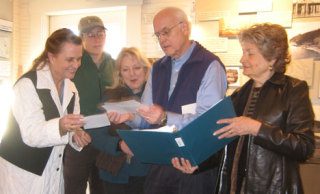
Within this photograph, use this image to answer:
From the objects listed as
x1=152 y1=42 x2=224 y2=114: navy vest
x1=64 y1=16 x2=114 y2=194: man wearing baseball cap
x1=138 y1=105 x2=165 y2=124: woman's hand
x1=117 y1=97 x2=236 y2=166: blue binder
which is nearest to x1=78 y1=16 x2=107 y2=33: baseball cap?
x1=64 y1=16 x2=114 y2=194: man wearing baseball cap

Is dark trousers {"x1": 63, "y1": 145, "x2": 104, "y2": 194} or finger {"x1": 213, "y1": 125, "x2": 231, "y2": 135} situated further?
dark trousers {"x1": 63, "y1": 145, "x2": 104, "y2": 194}

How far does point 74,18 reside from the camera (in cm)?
414

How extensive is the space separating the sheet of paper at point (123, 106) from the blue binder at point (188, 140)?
0.21m

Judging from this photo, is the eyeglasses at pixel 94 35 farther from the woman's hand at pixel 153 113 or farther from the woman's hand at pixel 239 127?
the woman's hand at pixel 239 127

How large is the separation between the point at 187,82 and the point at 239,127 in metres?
Result: 0.45

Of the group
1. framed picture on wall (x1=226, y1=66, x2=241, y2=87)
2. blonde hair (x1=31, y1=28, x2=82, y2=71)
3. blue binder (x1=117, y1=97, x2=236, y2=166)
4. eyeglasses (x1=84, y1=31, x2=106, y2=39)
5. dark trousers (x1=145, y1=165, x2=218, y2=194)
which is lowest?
dark trousers (x1=145, y1=165, x2=218, y2=194)

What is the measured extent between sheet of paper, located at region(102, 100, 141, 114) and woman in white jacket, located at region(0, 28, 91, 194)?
17 centimetres

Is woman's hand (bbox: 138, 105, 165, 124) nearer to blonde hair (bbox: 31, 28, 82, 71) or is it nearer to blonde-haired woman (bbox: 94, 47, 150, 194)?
blonde-haired woman (bbox: 94, 47, 150, 194)

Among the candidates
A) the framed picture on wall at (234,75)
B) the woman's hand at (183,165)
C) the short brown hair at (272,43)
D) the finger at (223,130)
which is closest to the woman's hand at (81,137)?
the woman's hand at (183,165)

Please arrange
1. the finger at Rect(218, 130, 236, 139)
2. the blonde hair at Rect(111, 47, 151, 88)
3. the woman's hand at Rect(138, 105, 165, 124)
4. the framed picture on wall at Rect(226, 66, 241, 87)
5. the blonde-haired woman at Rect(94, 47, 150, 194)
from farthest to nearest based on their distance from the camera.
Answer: the framed picture on wall at Rect(226, 66, 241, 87) < the blonde hair at Rect(111, 47, 151, 88) < the blonde-haired woman at Rect(94, 47, 150, 194) < the woman's hand at Rect(138, 105, 165, 124) < the finger at Rect(218, 130, 236, 139)

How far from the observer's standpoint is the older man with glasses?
173 cm

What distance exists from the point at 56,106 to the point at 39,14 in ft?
9.12

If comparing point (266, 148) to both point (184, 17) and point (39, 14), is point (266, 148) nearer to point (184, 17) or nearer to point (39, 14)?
point (184, 17)

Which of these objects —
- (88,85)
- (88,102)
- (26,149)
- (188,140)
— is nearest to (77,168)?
(88,102)
